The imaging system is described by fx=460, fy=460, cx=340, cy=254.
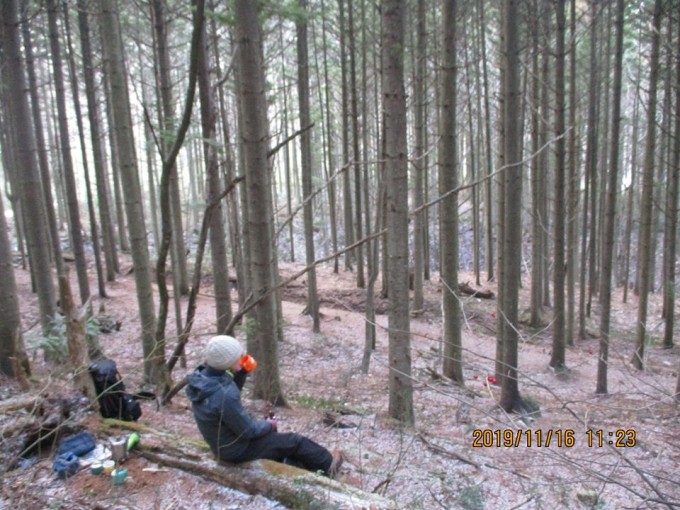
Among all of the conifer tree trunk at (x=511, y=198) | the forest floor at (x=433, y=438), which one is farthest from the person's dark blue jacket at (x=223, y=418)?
the conifer tree trunk at (x=511, y=198)

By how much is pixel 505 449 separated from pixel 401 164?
361 cm

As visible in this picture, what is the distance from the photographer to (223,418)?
350cm

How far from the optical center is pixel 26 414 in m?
4.07

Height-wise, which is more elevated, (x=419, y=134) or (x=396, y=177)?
(x=419, y=134)

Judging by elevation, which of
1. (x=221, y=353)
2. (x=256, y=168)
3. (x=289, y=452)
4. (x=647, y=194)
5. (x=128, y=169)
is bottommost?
(x=289, y=452)

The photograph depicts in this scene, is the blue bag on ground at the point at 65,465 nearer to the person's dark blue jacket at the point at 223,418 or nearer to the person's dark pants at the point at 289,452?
the person's dark blue jacket at the point at 223,418

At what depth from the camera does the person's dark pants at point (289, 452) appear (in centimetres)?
368

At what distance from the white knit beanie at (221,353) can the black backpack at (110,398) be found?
152 centimetres

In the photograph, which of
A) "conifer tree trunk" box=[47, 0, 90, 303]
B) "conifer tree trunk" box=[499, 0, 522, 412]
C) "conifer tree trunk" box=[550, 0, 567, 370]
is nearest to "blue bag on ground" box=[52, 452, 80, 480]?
"conifer tree trunk" box=[499, 0, 522, 412]

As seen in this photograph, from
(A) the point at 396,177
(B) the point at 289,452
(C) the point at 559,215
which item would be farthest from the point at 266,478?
(C) the point at 559,215

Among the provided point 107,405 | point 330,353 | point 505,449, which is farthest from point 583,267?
point 107,405

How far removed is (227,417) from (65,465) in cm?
136

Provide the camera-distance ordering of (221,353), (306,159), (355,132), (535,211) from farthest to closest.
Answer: (306,159)
(535,211)
(355,132)
(221,353)

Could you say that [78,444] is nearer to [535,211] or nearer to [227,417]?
[227,417]
